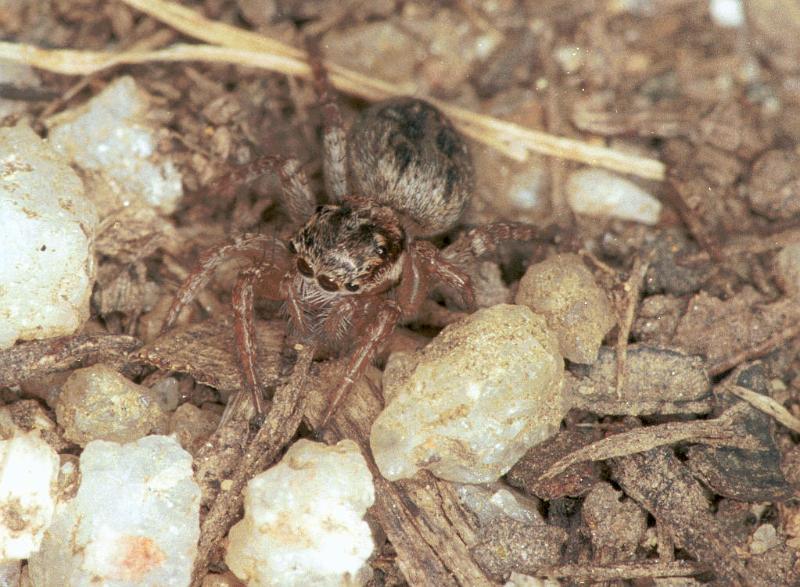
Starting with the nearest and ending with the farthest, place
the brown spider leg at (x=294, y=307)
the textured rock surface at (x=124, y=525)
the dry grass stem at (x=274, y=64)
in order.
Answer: the textured rock surface at (x=124, y=525) → the brown spider leg at (x=294, y=307) → the dry grass stem at (x=274, y=64)

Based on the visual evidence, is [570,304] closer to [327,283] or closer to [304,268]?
[327,283]

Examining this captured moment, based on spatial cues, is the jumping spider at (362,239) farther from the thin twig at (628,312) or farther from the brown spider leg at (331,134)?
the thin twig at (628,312)

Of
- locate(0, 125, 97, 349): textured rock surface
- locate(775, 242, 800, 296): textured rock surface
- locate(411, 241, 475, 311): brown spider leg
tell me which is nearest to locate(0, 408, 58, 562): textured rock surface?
locate(0, 125, 97, 349): textured rock surface

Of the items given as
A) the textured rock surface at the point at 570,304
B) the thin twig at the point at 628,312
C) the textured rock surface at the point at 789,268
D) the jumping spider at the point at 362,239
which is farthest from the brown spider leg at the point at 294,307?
the textured rock surface at the point at 789,268

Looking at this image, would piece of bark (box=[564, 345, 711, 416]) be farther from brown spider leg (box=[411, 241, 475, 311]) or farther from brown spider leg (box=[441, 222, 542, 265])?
brown spider leg (box=[441, 222, 542, 265])

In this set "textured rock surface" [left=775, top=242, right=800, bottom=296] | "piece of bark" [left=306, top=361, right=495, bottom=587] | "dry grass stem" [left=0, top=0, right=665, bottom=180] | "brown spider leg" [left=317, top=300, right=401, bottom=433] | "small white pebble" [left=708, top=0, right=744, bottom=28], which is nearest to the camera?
"piece of bark" [left=306, top=361, right=495, bottom=587]

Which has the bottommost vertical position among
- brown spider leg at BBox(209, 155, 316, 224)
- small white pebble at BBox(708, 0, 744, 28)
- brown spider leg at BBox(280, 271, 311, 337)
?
brown spider leg at BBox(280, 271, 311, 337)

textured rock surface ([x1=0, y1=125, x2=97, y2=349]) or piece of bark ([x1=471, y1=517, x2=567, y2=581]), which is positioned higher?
textured rock surface ([x1=0, y1=125, x2=97, y2=349])

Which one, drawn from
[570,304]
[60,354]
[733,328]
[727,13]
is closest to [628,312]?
[570,304]
